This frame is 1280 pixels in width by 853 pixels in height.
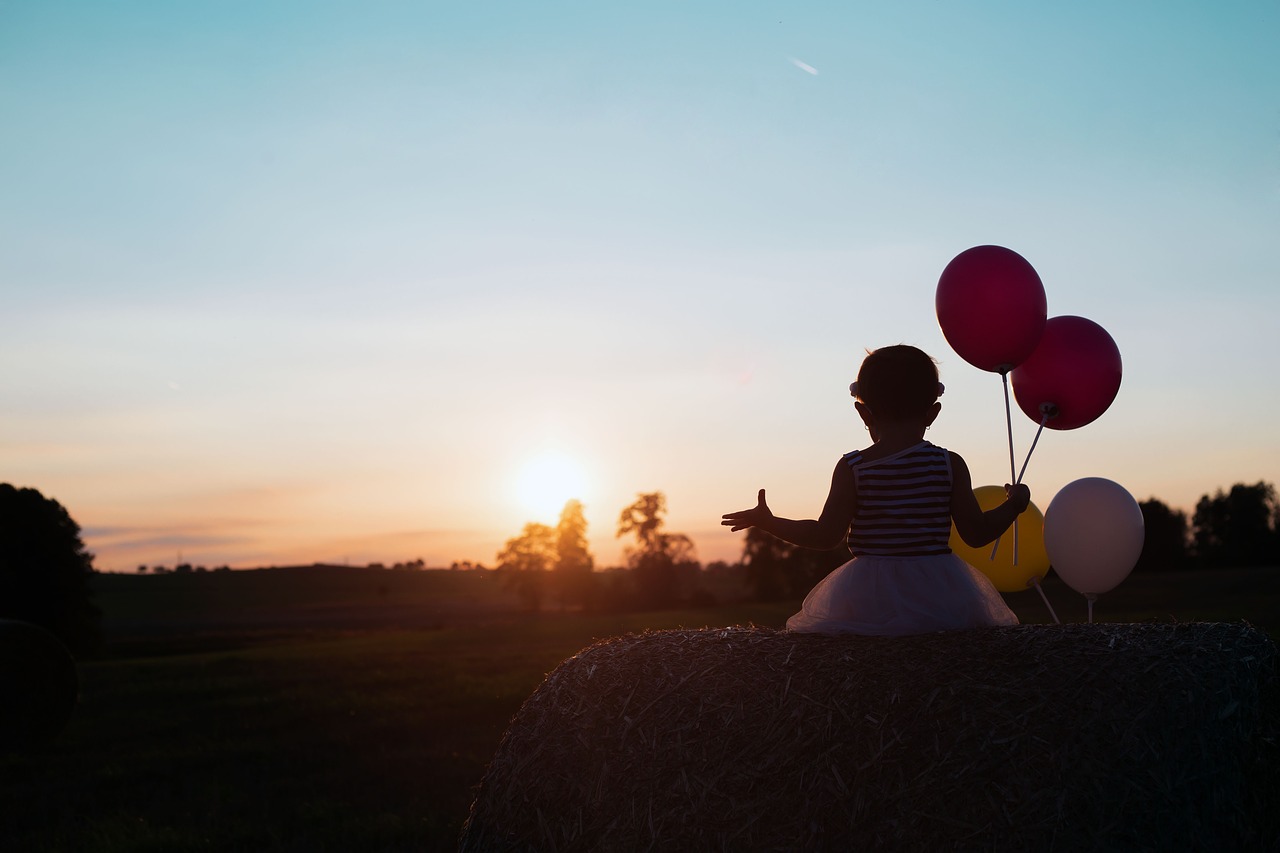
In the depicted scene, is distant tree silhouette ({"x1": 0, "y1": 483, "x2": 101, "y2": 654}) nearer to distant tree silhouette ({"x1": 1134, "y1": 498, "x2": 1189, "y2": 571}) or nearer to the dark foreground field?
the dark foreground field

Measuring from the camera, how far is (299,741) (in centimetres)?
1233

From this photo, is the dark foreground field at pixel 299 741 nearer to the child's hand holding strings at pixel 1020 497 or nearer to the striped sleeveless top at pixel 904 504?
the child's hand holding strings at pixel 1020 497

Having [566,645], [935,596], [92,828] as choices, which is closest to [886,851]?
[935,596]

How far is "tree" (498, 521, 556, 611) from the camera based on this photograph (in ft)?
211

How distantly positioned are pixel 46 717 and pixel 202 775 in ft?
13.0

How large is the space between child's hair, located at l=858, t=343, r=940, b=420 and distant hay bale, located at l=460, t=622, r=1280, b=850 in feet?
3.44

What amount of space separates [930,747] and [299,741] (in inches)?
406

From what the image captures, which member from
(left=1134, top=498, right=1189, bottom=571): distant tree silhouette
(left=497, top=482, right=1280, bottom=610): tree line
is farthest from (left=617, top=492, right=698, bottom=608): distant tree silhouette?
(left=1134, top=498, right=1189, bottom=571): distant tree silhouette

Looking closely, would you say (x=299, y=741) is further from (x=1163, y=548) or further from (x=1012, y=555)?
(x=1163, y=548)

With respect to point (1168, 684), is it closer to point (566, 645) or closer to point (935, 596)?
point (935, 596)

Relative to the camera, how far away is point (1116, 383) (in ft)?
20.2

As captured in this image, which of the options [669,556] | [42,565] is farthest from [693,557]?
[42,565]

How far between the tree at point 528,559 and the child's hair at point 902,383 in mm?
60241

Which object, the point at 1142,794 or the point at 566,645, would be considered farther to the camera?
the point at 566,645
